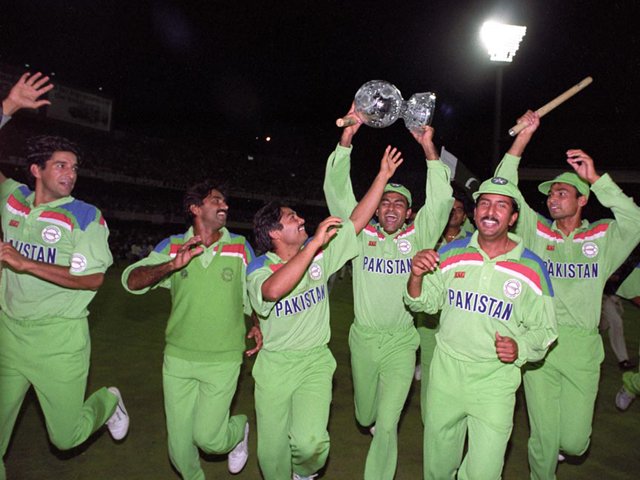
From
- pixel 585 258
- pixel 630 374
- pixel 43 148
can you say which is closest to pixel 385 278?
pixel 585 258

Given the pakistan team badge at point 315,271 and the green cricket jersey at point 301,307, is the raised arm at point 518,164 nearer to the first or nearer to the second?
the green cricket jersey at point 301,307

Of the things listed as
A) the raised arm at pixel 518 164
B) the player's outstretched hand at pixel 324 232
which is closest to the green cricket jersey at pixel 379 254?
the raised arm at pixel 518 164

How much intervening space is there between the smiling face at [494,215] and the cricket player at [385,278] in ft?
2.49

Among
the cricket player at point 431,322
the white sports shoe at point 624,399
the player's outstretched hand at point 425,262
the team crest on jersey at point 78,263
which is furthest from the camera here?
the white sports shoe at point 624,399

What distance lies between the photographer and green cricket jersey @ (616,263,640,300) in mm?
6207

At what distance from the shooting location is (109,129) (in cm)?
4391

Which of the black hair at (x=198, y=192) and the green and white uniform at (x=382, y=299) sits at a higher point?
the black hair at (x=198, y=192)

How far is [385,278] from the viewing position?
5.41 metres

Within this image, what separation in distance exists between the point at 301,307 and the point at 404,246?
4.92 ft

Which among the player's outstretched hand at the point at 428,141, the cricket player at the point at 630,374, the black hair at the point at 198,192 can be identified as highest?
the player's outstretched hand at the point at 428,141

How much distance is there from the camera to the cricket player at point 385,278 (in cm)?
495

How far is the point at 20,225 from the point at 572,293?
193 inches

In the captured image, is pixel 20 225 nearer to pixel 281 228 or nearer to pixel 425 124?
pixel 281 228

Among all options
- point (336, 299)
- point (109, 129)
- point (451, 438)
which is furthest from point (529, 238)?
point (109, 129)
